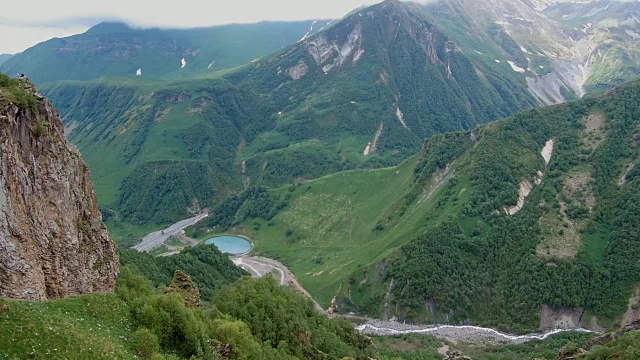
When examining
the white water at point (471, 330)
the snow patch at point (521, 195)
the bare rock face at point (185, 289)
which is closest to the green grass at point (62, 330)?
the bare rock face at point (185, 289)

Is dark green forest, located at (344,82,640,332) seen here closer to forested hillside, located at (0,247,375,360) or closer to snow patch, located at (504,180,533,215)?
snow patch, located at (504,180,533,215)

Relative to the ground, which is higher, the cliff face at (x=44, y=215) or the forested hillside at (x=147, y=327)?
the cliff face at (x=44, y=215)

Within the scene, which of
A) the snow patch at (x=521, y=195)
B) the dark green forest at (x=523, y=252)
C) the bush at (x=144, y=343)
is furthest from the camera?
the snow patch at (x=521, y=195)

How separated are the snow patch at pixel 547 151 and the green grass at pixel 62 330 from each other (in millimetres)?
179902

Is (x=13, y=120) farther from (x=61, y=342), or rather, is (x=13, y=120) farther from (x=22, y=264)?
(x=61, y=342)

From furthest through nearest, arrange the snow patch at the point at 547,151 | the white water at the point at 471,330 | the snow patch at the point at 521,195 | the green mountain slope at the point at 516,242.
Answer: the snow patch at the point at 547,151 → the snow patch at the point at 521,195 → the green mountain slope at the point at 516,242 → the white water at the point at 471,330

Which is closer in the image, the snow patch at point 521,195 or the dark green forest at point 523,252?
the dark green forest at point 523,252

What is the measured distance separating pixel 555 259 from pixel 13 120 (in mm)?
148942

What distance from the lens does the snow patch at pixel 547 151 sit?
628 feet

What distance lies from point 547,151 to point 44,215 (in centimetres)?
18606

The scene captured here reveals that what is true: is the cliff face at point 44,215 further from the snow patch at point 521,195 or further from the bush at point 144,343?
the snow patch at point 521,195

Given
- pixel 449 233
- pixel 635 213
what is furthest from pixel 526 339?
pixel 635 213

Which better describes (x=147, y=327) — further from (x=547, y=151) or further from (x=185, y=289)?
(x=547, y=151)

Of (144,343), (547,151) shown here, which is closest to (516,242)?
(547,151)
